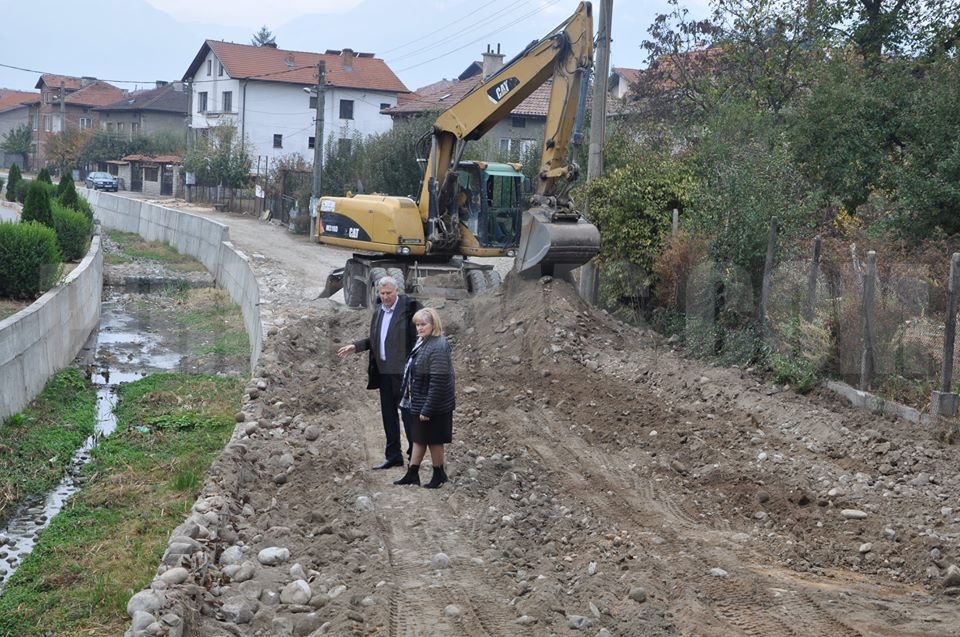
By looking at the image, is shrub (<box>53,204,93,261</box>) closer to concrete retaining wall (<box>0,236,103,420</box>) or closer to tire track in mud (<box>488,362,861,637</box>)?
concrete retaining wall (<box>0,236,103,420</box>)

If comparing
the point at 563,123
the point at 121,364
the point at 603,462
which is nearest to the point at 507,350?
the point at 563,123

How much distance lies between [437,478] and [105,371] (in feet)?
39.0

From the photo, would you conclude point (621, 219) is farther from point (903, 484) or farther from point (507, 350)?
point (903, 484)

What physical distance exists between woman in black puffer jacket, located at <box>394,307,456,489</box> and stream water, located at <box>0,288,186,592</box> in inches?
147

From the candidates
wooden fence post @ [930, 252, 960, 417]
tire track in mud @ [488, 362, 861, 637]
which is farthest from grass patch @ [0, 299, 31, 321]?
wooden fence post @ [930, 252, 960, 417]

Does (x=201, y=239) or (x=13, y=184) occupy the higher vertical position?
(x=13, y=184)

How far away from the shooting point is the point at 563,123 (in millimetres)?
17531

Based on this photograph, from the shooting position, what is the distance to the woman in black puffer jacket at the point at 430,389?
9516 millimetres

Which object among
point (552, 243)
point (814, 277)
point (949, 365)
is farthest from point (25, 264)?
point (949, 365)

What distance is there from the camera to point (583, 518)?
908 centimetres

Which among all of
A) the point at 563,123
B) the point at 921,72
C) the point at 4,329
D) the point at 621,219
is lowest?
the point at 4,329

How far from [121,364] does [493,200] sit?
7520 mm

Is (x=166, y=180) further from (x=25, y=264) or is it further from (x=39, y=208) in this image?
(x=25, y=264)

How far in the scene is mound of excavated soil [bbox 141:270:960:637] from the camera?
7176 millimetres
